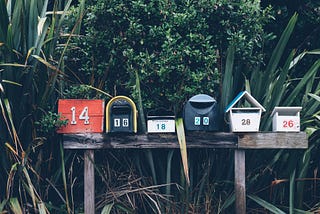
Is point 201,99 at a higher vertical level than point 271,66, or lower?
lower

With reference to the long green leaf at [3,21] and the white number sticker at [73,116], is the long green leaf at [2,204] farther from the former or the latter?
the long green leaf at [3,21]

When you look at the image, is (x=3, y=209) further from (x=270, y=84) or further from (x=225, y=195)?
(x=270, y=84)

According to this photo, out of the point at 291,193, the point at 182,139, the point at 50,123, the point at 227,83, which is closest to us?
the point at 182,139

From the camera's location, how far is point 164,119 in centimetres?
523

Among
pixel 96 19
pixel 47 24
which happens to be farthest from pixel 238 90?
pixel 47 24

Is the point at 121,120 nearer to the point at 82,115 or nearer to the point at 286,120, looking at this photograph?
the point at 82,115

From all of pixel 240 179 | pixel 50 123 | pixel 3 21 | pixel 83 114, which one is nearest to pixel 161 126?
pixel 83 114

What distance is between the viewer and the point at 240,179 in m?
5.23

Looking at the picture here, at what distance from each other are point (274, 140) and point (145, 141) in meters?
1.00

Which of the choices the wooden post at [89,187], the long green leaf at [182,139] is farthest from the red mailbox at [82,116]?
the long green leaf at [182,139]

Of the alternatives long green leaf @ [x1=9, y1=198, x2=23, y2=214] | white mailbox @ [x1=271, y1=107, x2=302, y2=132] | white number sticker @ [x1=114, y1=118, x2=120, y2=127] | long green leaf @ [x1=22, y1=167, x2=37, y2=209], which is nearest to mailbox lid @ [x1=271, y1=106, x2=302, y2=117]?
white mailbox @ [x1=271, y1=107, x2=302, y2=132]

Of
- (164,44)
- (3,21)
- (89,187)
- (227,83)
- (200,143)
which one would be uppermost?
(3,21)

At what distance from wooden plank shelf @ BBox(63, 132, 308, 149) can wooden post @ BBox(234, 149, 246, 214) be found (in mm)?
78

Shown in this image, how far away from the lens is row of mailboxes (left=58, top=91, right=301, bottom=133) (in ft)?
17.1
